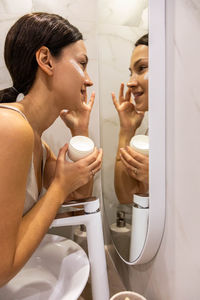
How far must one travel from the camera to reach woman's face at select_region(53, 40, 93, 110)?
0.68m

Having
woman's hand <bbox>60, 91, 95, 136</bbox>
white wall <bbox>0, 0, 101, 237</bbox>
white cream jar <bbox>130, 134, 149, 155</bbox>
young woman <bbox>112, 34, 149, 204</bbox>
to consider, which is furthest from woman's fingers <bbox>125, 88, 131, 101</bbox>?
white wall <bbox>0, 0, 101, 237</bbox>

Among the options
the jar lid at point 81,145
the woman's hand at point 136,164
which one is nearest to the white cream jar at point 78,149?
the jar lid at point 81,145

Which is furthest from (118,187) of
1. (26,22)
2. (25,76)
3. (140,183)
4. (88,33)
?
(88,33)

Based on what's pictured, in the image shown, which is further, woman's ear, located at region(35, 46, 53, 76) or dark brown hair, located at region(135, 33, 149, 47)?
woman's ear, located at region(35, 46, 53, 76)

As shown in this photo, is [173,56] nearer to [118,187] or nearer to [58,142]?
[118,187]

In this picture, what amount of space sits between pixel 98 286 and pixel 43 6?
1.06 meters

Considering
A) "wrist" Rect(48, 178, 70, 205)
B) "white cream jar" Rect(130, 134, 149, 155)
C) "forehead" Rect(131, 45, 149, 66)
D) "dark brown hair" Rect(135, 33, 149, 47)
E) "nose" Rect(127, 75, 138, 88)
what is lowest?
"wrist" Rect(48, 178, 70, 205)

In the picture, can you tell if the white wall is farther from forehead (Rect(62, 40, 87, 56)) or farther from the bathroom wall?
the bathroom wall

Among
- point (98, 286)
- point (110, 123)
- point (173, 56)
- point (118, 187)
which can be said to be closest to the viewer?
point (173, 56)

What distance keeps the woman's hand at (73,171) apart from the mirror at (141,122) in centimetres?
12

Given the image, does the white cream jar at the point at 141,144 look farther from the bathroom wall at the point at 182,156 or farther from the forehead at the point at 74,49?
the forehead at the point at 74,49

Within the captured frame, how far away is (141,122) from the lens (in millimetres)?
615

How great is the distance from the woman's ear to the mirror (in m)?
0.22

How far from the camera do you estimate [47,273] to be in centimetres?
68
